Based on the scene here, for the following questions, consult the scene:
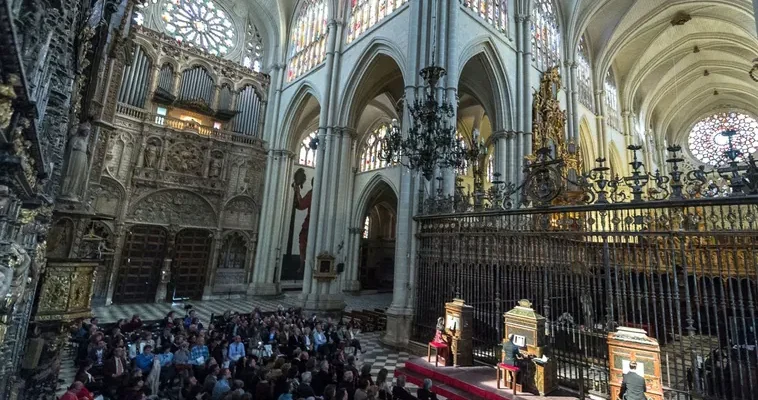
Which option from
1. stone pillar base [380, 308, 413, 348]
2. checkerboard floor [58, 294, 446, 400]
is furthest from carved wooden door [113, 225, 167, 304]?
stone pillar base [380, 308, 413, 348]

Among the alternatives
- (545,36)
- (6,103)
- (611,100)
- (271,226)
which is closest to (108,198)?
(271,226)

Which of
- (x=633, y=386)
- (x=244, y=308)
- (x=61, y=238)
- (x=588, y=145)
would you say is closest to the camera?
(x=633, y=386)

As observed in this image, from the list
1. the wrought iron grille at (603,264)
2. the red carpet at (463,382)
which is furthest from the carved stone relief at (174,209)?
the red carpet at (463,382)

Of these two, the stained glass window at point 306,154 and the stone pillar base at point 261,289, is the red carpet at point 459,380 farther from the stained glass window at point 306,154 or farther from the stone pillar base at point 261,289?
the stained glass window at point 306,154

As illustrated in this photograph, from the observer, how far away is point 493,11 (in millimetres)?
14367

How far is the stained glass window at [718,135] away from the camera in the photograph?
91.0ft

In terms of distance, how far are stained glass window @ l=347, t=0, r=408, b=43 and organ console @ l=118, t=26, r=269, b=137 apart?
724cm

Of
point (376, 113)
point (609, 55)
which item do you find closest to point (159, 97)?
point (376, 113)

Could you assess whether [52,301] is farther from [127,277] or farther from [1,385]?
[127,277]

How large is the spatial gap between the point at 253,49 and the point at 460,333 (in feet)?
67.1

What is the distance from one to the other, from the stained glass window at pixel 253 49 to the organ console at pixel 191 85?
54.1 inches

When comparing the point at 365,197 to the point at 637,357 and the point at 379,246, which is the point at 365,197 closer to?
the point at 379,246

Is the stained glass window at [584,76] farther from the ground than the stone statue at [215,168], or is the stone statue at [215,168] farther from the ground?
the stained glass window at [584,76]

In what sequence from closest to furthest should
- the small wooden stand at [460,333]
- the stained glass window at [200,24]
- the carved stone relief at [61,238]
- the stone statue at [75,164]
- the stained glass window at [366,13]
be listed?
the small wooden stand at [460,333] → the stone statue at [75,164] → the carved stone relief at [61,238] → the stained glass window at [366,13] → the stained glass window at [200,24]
